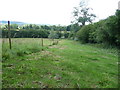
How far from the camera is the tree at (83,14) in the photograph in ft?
100

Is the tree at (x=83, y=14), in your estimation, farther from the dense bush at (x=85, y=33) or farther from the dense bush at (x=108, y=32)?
the dense bush at (x=108, y=32)

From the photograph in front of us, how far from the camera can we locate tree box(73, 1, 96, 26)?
3050cm

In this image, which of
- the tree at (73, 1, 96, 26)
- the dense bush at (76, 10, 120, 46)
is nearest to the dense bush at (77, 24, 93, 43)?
the dense bush at (76, 10, 120, 46)

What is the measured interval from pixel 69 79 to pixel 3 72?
1.96 m

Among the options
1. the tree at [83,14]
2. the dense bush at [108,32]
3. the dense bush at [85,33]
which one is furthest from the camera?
the tree at [83,14]

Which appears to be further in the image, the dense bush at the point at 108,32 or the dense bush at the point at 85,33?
the dense bush at the point at 85,33

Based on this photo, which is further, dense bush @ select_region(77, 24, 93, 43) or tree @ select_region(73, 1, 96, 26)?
tree @ select_region(73, 1, 96, 26)

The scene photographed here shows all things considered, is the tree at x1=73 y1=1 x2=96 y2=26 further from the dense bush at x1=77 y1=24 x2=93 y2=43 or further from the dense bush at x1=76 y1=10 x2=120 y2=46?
the dense bush at x1=76 y1=10 x2=120 y2=46

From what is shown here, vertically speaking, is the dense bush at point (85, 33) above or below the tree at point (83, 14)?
below

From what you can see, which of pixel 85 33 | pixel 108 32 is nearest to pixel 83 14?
pixel 85 33

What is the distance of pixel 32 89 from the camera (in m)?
2.57

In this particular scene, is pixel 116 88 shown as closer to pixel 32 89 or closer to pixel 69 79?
pixel 69 79

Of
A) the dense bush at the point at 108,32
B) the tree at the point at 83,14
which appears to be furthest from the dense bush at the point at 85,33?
the tree at the point at 83,14

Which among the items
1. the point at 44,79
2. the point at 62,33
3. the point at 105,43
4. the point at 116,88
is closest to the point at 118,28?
the point at 105,43
